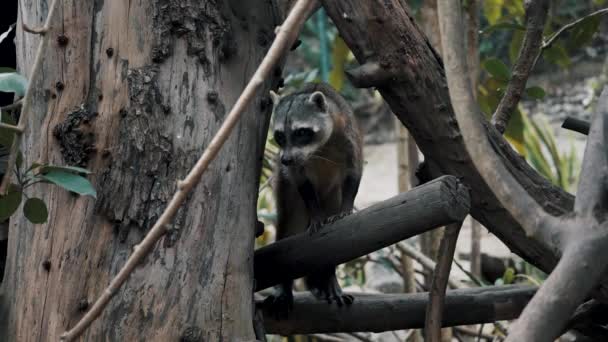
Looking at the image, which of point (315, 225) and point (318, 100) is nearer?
point (315, 225)

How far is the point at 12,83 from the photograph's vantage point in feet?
7.14

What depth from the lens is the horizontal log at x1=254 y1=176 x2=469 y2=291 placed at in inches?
97.4

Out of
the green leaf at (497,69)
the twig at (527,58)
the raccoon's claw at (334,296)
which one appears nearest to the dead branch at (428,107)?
the twig at (527,58)

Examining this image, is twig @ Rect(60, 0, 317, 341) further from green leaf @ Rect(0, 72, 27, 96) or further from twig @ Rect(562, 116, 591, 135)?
twig @ Rect(562, 116, 591, 135)

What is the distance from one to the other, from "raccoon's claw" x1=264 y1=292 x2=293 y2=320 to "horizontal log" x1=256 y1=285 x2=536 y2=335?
0.06ft

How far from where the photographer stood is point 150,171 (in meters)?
2.59

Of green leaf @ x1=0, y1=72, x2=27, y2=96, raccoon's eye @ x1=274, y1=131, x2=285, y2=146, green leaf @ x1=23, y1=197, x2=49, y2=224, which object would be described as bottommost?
green leaf @ x1=23, y1=197, x2=49, y2=224

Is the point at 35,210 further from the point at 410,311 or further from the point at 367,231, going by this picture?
the point at 410,311

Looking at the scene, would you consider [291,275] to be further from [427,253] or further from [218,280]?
[427,253]

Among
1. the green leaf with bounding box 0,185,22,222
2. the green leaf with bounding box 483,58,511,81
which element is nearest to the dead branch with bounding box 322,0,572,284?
the green leaf with bounding box 483,58,511,81

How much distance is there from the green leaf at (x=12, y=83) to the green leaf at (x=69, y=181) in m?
0.29

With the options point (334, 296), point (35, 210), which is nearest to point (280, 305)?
point (334, 296)

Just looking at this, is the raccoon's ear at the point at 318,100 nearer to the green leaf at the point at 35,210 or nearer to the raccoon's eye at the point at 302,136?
the raccoon's eye at the point at 302,136

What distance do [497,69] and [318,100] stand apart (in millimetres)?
896
